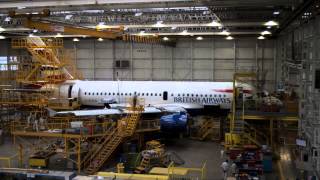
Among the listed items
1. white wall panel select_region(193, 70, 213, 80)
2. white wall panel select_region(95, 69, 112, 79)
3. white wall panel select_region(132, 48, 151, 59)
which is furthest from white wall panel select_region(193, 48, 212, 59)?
white wall panel select_region(95, 69, 112, 79)

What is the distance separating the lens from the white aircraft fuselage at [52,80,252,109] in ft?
113

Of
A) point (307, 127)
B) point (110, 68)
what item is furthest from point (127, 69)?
point (307, 127)

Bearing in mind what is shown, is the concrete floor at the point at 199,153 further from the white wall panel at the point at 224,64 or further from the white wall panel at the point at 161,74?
the white wall panel at the point at 161,74

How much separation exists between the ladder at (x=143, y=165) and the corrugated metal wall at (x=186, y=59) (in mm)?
23381

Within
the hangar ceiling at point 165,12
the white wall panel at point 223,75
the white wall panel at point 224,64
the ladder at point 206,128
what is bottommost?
the ladder at point 206,128

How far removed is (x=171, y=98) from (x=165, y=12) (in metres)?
8.69

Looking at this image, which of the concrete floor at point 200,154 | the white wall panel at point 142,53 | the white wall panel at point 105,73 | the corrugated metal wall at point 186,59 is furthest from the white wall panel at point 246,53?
the white wall panel at point 105,73

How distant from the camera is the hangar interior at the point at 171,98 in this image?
898 inches

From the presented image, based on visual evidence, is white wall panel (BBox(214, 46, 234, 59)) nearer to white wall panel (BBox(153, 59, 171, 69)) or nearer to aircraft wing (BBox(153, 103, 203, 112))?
white wall panel (BBox(153, 59, 171, 69))

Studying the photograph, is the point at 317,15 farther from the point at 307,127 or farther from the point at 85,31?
the point at 85,31

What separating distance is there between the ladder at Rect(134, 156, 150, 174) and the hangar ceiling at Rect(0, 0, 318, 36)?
9.23 metres

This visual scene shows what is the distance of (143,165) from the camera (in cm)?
2448

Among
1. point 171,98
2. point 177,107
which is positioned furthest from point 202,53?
point 177,107

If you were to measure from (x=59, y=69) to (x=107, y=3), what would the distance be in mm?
17957
